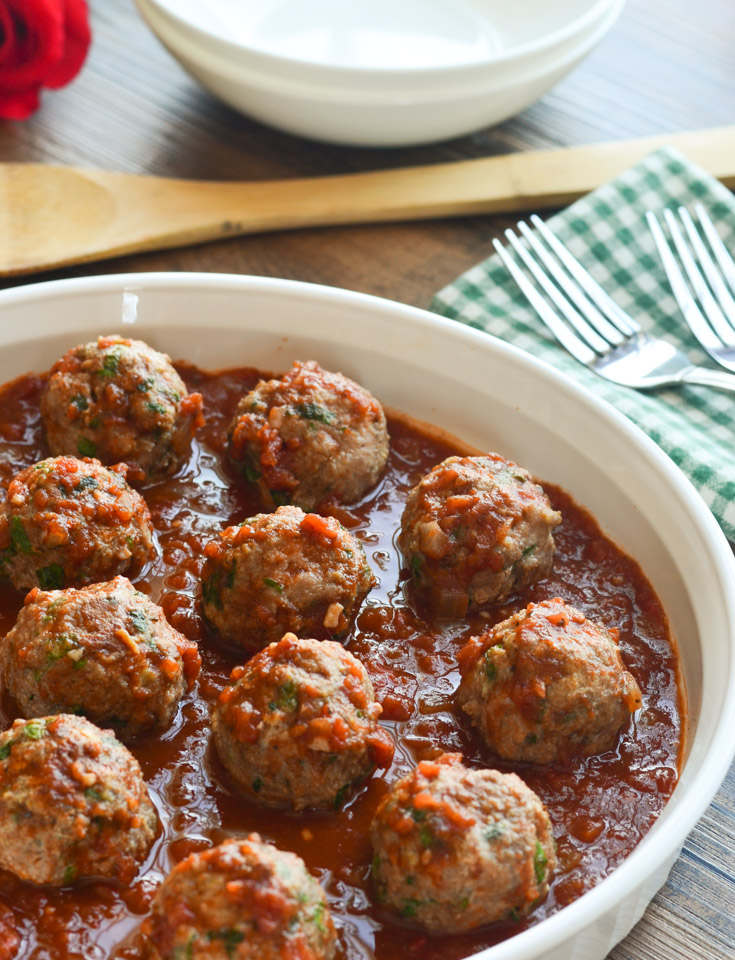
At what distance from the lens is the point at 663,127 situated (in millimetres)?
6777

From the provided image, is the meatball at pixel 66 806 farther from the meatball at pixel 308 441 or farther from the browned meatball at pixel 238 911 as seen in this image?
the meatball at pixel 308 441

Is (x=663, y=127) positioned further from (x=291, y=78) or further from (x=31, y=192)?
(x=31, y=192)

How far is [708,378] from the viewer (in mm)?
4852

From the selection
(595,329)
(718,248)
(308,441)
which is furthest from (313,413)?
(718,248)

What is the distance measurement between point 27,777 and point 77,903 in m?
0.40

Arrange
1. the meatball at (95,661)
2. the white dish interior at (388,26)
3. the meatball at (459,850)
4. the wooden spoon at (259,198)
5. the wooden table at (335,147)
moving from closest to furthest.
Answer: the meatball at (459,850)
the meatball at (95,661)
the wooden spoon at (259,198)
the wooden table at (335,147)
the white dish interior at (388,26)

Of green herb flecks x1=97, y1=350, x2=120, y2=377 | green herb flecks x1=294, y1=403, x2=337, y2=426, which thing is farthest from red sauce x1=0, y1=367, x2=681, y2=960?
green herb flecks x1=97, y1=350, x2=120, y2=377

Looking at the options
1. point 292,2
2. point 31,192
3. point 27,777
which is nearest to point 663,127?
point 292,2

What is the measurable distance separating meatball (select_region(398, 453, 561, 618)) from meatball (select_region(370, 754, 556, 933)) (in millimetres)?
907

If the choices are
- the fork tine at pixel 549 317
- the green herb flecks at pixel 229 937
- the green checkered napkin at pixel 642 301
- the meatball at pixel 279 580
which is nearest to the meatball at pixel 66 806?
the green herb flecks at pixel 229 937

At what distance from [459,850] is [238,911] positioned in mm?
613

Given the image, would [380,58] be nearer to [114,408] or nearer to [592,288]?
[592,288]

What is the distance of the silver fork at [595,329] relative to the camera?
4949 mm

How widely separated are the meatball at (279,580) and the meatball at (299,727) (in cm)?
31
